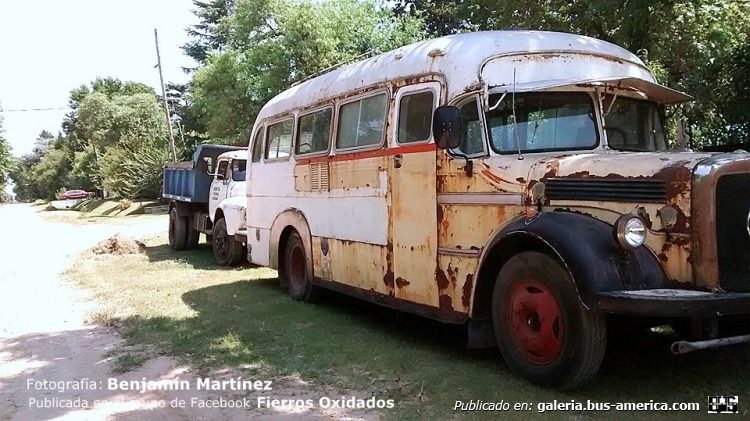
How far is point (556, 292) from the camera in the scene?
4430mm

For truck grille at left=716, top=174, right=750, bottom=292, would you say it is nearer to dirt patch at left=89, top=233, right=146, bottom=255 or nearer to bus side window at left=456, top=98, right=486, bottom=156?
bus side window at left=456, top=98, right=486, bottom=156

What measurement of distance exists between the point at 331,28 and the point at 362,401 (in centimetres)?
2052

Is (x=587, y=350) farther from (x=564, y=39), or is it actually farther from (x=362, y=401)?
(x=564, y=39)

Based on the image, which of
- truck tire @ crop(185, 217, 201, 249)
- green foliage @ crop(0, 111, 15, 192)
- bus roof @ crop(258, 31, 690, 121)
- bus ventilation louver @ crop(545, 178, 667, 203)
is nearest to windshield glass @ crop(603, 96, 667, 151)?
bus roof @ crop(258, 31, 690, 121)

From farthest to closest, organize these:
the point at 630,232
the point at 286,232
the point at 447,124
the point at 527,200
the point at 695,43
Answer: the point at 695,43, the point at 286,232, the point at 447,124, the point at 527,200, the point at 630,232

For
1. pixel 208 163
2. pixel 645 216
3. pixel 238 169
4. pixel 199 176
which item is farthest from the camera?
pixel 199 176

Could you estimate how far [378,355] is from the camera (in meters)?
5.80

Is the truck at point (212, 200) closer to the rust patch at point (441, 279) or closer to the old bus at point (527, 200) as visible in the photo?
the old bus at point (527, 200)

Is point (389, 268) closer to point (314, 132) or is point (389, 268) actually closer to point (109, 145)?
point (314, 132)

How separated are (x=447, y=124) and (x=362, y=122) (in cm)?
187

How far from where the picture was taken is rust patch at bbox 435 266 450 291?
548 cm

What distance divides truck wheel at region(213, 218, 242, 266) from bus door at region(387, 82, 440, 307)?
6.48 metres

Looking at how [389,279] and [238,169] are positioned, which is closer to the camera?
[389,279]

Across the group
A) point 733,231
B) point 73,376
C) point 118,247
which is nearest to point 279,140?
point 73,376
